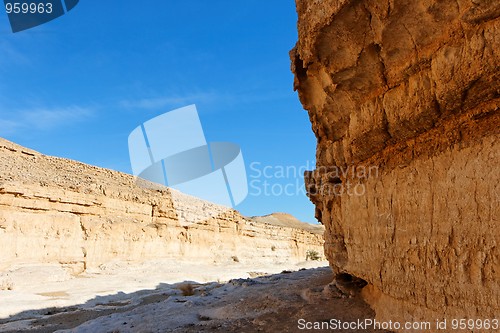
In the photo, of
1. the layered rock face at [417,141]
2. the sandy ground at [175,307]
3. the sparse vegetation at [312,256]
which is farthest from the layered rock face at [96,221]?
the layered rock face at [417,141]

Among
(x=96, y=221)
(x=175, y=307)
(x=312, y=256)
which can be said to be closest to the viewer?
(x=175, y=307)

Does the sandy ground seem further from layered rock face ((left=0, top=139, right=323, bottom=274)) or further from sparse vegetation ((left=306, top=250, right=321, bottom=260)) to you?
sparse vegetation ((left=306, top=250, right=321, bottom=260))

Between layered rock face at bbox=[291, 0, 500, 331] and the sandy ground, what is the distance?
85 cm

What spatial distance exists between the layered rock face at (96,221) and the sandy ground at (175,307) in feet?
8.21

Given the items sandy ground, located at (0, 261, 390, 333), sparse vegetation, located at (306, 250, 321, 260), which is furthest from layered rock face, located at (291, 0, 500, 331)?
sparse vegetation, located at (306, 250, 321, 260)

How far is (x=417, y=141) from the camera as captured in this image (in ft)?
12.2

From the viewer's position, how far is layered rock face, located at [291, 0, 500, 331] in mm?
2701

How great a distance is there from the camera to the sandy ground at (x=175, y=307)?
4.85 m

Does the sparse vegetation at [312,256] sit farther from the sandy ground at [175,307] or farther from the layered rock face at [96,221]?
the sandy ground at [175,307]

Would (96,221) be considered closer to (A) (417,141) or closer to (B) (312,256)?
(A) (417,141)

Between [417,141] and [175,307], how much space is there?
17.8 ft

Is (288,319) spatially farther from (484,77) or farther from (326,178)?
(484,77)

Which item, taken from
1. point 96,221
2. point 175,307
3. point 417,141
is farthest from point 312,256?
point 417,141

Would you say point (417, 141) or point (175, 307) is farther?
point (175, 307)
